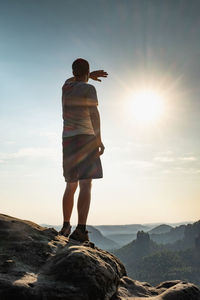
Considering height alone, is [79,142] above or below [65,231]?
above

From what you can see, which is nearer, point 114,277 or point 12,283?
point 12,283

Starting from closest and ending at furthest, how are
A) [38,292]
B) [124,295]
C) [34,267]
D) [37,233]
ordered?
[38,292], [34,267], [124,295], [37,233]

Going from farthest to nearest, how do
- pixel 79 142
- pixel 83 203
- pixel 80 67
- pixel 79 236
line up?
pixel 80 67 < pixel 79 142 < pixel 79 236 < pixel 83 203

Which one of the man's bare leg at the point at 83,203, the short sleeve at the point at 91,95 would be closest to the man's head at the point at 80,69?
the short sleeve at the point at 91,95

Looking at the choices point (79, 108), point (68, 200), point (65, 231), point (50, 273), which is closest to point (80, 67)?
point (79, 108)

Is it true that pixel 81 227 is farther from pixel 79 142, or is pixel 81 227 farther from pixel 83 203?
pixel 79 142

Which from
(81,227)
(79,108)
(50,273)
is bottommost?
(50,273)

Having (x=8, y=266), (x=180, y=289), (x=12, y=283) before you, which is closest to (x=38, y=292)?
(x=12, y=283)

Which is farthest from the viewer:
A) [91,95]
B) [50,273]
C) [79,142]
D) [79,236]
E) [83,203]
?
[91,95]

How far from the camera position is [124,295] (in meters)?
4.82

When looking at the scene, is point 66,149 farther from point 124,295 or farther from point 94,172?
point 124,295

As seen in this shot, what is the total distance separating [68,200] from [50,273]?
2564mm

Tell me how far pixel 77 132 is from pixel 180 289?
3.88 m

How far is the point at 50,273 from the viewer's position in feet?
12.4
